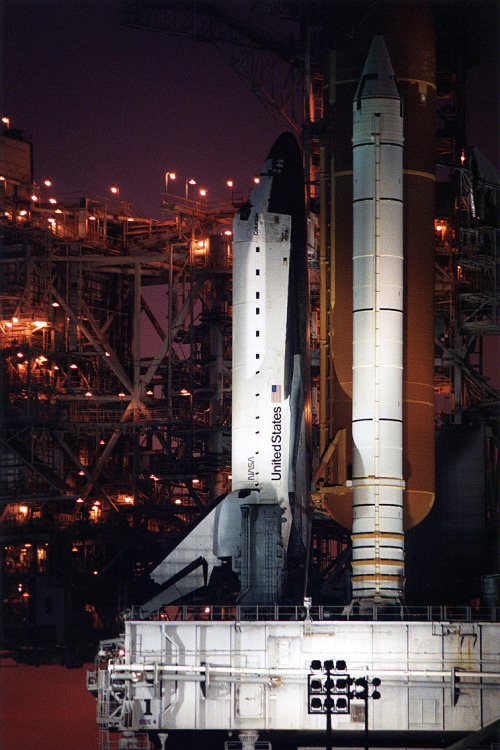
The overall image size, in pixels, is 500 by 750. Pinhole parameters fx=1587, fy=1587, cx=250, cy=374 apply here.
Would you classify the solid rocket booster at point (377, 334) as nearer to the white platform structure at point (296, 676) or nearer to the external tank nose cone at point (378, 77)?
the external tank nose cone at point (378, 77)

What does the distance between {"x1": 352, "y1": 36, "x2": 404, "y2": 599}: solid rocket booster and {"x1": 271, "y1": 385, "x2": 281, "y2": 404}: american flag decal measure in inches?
89.1

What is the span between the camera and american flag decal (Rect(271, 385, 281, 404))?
4700 centimetres

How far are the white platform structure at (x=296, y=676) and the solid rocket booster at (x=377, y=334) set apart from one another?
187 centimetres

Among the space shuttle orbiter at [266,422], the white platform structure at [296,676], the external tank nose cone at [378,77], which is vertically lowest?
the white platform structure at [296,676]

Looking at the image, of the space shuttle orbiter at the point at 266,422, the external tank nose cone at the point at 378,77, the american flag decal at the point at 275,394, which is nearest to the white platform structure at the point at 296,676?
the space shuttle orbiter at the point at 266,422

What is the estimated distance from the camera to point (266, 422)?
4681cm

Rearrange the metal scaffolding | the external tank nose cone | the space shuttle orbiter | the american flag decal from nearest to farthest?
the space shuttle orbiter < the american flag decal < the external tank nose cone < the metal scaffolding

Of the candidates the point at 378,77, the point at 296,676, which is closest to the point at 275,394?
the point at 296,676

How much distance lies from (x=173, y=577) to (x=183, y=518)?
57.6 feet

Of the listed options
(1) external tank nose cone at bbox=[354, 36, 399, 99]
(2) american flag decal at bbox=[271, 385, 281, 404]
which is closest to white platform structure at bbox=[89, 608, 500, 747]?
(2) american flag decal at bbox=[271, 385, 281, 404]

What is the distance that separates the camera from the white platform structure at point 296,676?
4397 centimetres

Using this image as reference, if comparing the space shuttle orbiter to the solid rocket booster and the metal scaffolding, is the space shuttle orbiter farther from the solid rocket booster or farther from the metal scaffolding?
the metal scaffolding

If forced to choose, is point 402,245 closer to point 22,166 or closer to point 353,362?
point 353,362

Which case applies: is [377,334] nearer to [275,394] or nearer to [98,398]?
[275,394]
